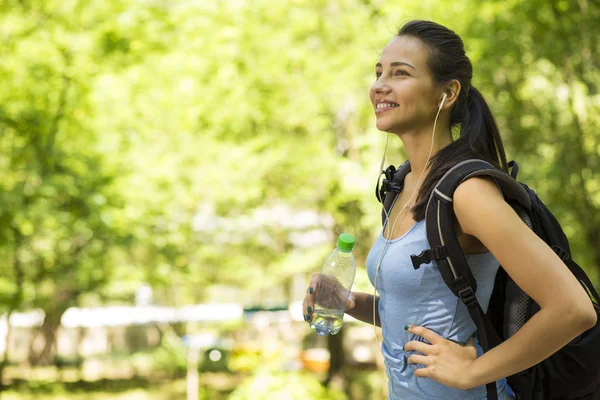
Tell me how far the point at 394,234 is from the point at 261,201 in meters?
10.2

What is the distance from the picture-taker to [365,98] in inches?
383

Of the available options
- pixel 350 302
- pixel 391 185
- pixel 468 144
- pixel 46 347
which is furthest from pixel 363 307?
pixel 46 347

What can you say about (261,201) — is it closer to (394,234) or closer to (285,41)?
(285,41)

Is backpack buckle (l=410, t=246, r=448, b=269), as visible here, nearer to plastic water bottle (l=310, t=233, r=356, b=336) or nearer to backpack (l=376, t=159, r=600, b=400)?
backpack (l=376, t=159, r=600, b=400)

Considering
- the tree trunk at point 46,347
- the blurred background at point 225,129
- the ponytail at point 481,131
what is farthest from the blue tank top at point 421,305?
the tree trunk at point 46,347

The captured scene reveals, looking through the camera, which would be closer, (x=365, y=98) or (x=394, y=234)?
(x=394, y=234)

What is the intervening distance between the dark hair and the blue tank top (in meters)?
0.11

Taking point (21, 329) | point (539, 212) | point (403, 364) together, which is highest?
point (21, 329)

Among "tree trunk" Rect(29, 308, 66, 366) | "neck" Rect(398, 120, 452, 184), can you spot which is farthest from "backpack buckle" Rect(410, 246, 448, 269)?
"tree trunk" Rect(29, 308, 66, 366)

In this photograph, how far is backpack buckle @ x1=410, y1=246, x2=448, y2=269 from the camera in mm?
1362

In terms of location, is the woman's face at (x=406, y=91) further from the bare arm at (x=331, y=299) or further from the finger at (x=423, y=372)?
the finger at (x=423, y=372)

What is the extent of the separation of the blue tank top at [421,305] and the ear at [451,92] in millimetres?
299

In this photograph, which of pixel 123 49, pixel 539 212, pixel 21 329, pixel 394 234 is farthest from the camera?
pixel 21 329

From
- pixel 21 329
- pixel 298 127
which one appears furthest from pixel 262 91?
pixel 21 329
